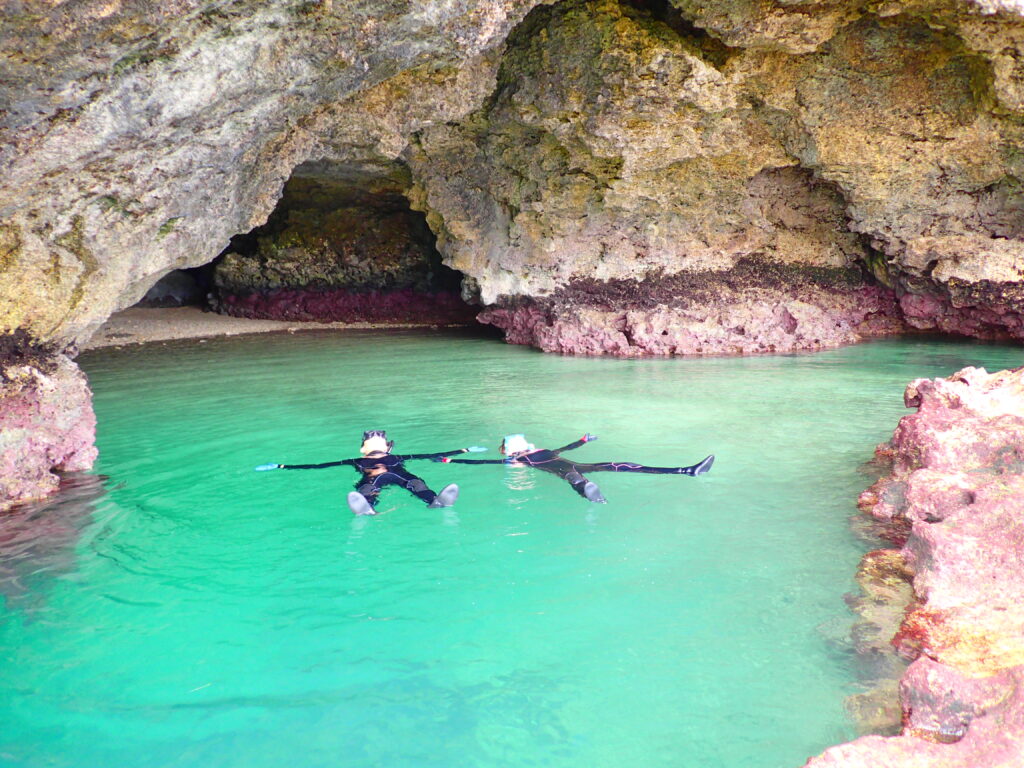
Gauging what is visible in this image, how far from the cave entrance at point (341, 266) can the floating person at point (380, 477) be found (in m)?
12.2

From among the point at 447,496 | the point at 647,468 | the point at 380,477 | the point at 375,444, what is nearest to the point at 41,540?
the point at 380,477

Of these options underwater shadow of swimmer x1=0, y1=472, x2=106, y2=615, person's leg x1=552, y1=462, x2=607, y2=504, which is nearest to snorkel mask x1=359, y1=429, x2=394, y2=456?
person's leg x1=552, y1=462, x2=607, y2=504

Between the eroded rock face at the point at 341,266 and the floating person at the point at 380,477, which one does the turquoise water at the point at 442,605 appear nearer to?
the floating person at the point at 380,477

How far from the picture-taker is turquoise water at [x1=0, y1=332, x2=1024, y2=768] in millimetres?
3227

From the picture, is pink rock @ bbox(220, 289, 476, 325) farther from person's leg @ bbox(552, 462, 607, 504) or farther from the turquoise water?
person's leg @ bbox(552, 462, 607, 504)

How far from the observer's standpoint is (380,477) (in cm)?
613

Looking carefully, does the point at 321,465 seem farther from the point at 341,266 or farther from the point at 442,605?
the point at 341,266

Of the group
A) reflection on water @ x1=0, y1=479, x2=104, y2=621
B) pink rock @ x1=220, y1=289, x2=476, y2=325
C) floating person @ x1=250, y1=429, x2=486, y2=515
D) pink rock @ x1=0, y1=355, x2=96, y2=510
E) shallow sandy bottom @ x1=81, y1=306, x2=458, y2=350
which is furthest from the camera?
pink rock @ x1=220, y1=289, x2=476, y2=325

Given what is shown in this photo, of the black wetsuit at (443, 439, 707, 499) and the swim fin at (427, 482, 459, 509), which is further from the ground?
the black wetsuit at (443, 439, 707, 499)

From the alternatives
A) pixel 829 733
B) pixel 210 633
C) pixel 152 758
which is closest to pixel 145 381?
pixel 210 633

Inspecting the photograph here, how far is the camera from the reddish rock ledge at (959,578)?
8.47 feet

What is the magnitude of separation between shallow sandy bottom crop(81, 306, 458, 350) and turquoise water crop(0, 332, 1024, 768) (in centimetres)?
889

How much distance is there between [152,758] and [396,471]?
129 inches

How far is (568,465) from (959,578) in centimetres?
317
